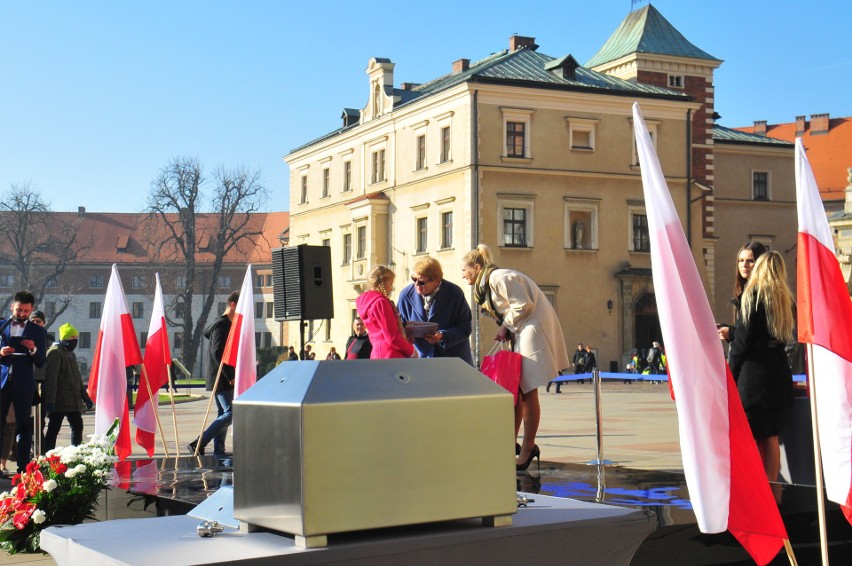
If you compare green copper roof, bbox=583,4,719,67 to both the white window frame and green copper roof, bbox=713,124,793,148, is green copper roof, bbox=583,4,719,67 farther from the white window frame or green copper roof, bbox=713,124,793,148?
the white window frame

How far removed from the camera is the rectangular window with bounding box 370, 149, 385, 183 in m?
58.7

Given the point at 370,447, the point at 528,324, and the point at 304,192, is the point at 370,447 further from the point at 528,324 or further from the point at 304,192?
the point at 304,192

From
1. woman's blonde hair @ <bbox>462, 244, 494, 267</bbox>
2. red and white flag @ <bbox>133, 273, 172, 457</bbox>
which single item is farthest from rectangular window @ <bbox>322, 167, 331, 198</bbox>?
woman's blonde hair @ <bbox>462, 244, 494, 267</bbox>

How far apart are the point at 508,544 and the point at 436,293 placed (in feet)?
18.6

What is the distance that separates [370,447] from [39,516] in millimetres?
3692

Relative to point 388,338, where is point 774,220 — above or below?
above

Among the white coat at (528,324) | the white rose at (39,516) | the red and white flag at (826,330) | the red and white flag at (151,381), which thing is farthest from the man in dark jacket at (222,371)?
the red and white flag at (826,330)

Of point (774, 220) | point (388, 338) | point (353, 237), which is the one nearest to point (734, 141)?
point (774, 220)

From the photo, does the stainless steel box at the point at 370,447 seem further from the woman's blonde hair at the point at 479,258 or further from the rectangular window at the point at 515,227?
the rectangular window at the point at 515,227

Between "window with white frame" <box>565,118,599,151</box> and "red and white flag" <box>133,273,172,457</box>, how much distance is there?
41776mm

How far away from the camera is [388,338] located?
8656 mm

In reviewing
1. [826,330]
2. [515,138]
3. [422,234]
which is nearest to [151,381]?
[826,330]

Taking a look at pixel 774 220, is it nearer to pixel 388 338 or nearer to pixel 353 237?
pixel 353 237

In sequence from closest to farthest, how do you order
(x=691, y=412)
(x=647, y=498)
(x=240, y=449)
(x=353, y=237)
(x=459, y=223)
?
1. (x=240, y=449)
2. (x=691, y=412)
3. (x=647, y=498)
4. (x=459, y=223)
5. (x=353, y=237)
